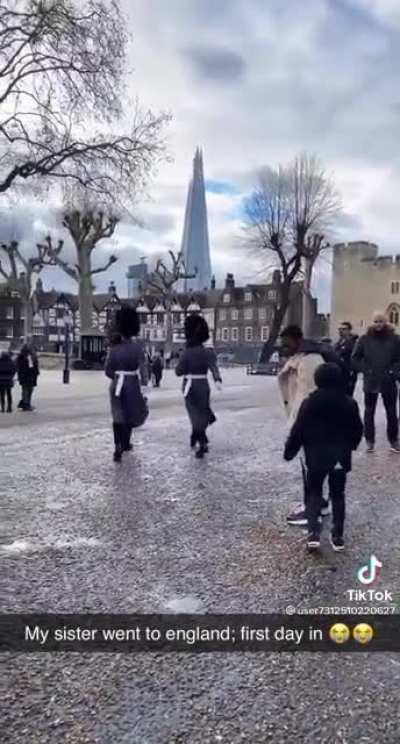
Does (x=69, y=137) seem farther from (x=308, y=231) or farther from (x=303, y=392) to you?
(x=308, y=231)

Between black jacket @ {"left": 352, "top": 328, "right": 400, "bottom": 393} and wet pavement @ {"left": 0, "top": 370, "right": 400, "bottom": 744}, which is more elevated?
black jacket @ {"left": 352, "top": 328, "right": 400, "bottom": 393}

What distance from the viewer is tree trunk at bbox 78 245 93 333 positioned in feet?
139

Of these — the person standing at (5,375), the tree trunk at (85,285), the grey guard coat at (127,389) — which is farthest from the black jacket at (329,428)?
the tree trunk at (85,285)

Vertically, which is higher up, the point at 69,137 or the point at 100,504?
the point at 69,137

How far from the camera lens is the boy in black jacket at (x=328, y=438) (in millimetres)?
4625

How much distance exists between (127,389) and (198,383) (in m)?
1.09

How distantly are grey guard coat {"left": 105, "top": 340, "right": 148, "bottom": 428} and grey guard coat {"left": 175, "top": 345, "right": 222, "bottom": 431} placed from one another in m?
0.74

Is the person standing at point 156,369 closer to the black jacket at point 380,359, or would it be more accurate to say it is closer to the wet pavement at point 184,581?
the wet pavement at point 184,581

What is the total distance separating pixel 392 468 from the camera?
759 centimetres

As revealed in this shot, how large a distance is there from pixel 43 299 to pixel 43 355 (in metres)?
63.4

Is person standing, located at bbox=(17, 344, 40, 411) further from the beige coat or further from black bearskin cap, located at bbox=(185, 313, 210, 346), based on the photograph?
the beige coat

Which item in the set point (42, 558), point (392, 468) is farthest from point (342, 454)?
point (392, 468)

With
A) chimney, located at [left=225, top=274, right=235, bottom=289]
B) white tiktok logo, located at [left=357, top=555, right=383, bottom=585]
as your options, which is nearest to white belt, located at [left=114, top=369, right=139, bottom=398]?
white tiktok logo, located at [left=357, top=555, right=383, bottom=585]

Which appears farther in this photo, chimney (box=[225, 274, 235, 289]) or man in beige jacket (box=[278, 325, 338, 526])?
chimney (box=[225, 274, 235, 289])
